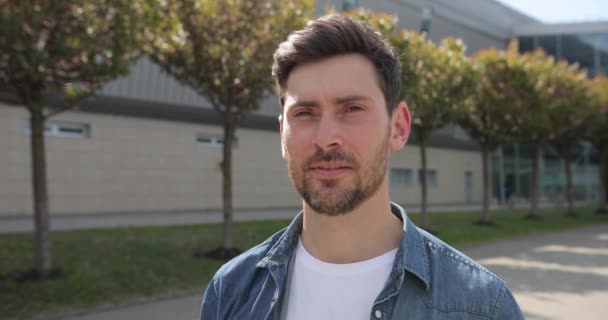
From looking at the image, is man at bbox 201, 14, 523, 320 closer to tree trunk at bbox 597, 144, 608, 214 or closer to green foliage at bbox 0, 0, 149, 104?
green foliage at bbox 0, 0, 149, 104

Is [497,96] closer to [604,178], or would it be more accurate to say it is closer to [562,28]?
[604,178]

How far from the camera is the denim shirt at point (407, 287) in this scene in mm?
1706

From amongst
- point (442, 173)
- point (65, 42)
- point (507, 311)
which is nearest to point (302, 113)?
point (507, 311)

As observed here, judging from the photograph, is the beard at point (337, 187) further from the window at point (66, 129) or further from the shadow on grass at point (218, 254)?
the window at point (66, 129)

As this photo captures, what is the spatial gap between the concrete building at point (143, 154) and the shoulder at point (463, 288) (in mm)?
14135

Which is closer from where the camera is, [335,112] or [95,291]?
[335,112]

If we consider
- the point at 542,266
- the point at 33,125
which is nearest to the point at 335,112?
the point at 33,125

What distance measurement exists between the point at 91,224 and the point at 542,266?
34.5ft

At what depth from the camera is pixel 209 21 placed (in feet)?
36.8

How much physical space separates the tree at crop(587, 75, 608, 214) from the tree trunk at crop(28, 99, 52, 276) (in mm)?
23898

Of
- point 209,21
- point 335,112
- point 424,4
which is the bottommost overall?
point 335,112

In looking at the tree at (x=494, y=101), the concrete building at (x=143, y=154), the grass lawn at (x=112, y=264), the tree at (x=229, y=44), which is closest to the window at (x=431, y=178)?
the concrete building at (x=143, y=154)

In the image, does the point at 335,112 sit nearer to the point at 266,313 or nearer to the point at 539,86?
the point at 266,313

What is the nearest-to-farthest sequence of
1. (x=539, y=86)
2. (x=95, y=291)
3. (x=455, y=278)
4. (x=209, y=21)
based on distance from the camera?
1. (x=455, y=278)
2. (x=95, y=291)
3. (x=209, y=21)
4. (x=539, y=86)
